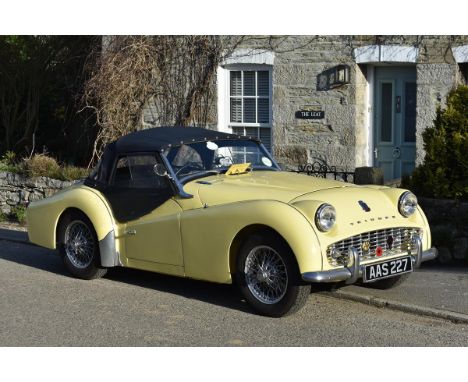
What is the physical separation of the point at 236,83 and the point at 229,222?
7.48 metres

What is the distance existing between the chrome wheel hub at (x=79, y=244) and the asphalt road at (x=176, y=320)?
0.85 ft

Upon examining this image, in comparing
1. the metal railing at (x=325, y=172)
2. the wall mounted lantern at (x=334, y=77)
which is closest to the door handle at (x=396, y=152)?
the metal railing at (x=325, y=172)

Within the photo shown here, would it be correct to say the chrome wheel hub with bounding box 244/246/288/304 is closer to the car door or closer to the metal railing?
the car door

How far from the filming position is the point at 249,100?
49.4 feet

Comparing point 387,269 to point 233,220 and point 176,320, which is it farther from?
point 176,320

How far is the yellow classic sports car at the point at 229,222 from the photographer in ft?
24.8

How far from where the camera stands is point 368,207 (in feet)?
26.2

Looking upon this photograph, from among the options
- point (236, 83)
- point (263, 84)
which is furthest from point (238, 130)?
→ point (263, 84)

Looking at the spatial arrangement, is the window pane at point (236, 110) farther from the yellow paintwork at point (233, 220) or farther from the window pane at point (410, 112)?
the yellow paintwork at point (233, 220)

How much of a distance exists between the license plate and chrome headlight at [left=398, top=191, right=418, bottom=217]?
0.46 metres

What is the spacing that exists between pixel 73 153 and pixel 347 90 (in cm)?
679

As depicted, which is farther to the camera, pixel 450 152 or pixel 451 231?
pixel 450 152

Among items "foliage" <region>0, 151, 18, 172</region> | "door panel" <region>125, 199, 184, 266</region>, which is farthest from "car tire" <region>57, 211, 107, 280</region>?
"foliage" <region>0, 151, 18, 172</region>

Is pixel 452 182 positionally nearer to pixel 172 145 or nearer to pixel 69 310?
pixel 172 145
